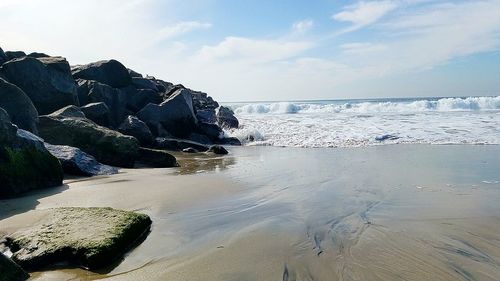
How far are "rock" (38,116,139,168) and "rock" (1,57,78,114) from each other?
3.06 metres

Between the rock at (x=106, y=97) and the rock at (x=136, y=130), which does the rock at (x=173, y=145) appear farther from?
the rock at (x=106, y=97)

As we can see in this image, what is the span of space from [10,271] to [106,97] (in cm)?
1312

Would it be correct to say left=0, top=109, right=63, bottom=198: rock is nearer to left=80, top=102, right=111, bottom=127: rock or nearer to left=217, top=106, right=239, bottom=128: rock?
left=80, top=102, right=111, bottom=127: rock

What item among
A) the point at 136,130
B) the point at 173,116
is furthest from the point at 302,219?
the point at 173,116

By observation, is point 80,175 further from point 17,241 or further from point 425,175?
point 425,175

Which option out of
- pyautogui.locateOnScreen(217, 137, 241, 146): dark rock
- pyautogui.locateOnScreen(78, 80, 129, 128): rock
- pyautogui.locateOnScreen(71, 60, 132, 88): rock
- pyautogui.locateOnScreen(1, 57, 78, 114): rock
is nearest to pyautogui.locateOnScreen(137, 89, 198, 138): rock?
pyautogui.locateOnScreen(78, 80, 129, 128): rock

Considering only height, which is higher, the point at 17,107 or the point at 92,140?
the point at 17,107

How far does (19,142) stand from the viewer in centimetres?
668

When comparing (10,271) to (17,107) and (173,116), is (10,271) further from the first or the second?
(173,116)

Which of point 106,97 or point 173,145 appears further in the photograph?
point 106,97

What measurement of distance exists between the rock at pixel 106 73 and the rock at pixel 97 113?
4.43m

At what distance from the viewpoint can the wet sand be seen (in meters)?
3.75

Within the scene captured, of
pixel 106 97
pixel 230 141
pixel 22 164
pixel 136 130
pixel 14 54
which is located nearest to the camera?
pixel 22 164

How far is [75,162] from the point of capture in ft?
26.7
